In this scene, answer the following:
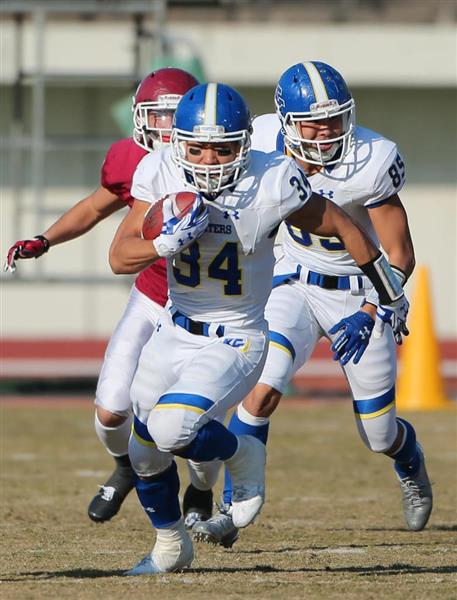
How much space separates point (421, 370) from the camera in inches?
428

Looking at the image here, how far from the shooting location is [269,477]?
7.56m

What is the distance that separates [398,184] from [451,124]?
9502 millimetres

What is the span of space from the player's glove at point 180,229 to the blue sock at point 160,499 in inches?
33.1

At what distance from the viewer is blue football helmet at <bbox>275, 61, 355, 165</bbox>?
5324 mm

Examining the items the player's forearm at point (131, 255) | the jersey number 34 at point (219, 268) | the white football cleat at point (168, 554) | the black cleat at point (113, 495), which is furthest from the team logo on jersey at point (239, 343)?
the black cleat at point (113, 495)

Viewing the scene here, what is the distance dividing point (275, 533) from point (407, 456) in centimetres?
63

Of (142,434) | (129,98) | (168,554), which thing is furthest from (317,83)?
(129,98)

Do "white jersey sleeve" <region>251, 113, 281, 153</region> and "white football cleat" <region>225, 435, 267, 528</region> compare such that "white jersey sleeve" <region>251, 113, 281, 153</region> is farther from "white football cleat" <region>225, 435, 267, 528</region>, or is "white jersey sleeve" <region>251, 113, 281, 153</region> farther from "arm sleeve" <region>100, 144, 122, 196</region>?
"white football cleat" <region>225, 435, 267, 528</region>

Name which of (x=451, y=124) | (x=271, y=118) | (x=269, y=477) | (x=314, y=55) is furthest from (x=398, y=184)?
(x=451, y=124)

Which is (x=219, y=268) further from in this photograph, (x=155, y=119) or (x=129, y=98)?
(x=129, y=98)

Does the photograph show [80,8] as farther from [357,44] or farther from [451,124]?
[451,124]

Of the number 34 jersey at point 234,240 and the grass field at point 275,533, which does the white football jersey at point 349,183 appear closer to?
the number 34 jersey at point 234,240

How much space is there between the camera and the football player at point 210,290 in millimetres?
4422

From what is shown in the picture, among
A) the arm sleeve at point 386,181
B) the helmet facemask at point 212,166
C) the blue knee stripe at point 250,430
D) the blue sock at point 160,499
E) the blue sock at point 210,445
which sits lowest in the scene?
the blue knee stripe at point 250,430
